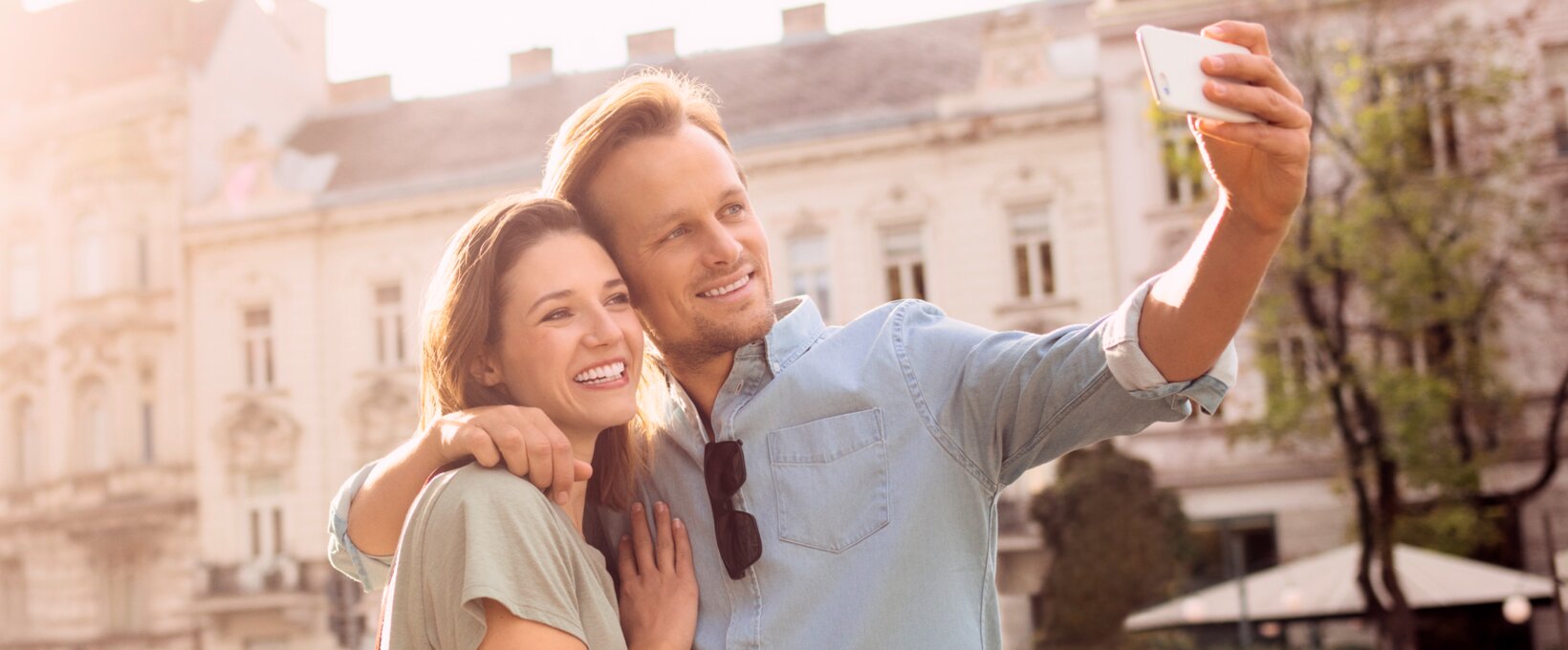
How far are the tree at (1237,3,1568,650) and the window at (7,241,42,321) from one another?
59.4ft

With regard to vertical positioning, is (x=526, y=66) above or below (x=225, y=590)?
above

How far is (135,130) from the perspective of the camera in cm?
2272

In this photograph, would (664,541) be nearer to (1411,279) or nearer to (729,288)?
(729,288)

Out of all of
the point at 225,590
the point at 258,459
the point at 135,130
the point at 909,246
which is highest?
the point at 135,130

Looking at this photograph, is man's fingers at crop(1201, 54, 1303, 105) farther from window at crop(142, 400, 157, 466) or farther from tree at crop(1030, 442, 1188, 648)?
window at crop(142, 400, 157, 466)

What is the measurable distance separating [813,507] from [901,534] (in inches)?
4.3

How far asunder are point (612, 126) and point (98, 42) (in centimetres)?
2498

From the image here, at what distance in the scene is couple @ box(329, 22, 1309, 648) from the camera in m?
1.56

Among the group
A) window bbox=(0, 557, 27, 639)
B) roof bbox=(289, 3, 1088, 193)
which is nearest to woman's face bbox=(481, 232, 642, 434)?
roof bbox=(289, 3, 1088, 193)

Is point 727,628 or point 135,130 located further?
point 135,130

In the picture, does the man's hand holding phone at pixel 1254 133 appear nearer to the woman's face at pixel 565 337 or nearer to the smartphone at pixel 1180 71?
→ the smartphone at pixel 1180 71

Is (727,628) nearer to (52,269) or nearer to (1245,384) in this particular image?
(1245,384)

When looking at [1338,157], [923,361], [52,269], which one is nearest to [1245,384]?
[1338,157]

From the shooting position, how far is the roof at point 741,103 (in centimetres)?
1916
